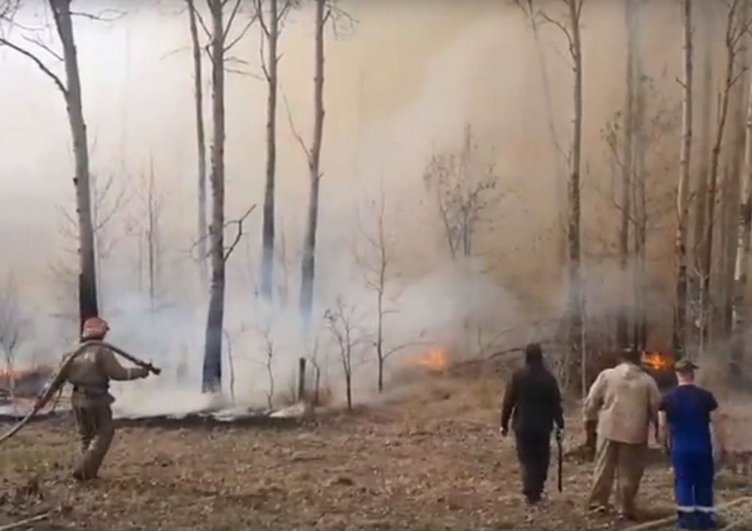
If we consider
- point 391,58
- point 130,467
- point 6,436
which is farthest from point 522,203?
point 6,436

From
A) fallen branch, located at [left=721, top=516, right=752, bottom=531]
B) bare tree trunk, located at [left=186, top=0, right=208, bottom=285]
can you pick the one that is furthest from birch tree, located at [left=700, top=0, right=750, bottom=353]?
bare tree trunk, located at [left=186, top=0, right=208, bottom=285]

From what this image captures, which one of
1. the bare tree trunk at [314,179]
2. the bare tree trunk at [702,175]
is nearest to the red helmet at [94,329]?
the bare tree trunk at [314,179]

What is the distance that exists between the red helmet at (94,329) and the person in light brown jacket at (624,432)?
1.94 metres

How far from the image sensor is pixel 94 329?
4.07m

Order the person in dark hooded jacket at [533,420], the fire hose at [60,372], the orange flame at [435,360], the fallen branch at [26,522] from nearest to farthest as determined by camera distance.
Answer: the fallen branch at [26,522] < the person in dark hooded jacket at [533,420] < the fire hose at [60,372] < the orange flame at [435,360]

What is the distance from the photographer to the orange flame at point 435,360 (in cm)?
411

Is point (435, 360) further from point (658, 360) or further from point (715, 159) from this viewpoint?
point (715, 159)

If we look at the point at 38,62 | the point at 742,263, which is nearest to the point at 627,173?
the point at 742,263

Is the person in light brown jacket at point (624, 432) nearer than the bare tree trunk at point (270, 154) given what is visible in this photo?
Yes

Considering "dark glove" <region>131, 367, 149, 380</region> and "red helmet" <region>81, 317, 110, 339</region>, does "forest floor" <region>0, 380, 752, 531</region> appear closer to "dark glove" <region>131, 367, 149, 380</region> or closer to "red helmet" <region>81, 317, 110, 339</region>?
"dark glove" <region>131, 367, 149, 380</region>

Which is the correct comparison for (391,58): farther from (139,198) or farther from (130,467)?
(130,467)

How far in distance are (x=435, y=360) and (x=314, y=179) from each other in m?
0.89

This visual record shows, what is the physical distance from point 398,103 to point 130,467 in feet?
5.92

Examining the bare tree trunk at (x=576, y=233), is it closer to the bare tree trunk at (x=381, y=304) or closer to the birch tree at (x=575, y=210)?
the birch tree at (x=575, y=210)
